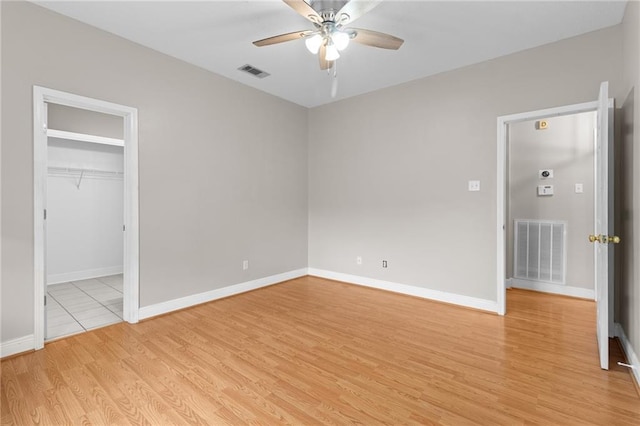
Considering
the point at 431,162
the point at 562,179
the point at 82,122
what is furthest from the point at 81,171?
the point at 562,179

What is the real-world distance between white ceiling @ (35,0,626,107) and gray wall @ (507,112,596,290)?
4.92 ft

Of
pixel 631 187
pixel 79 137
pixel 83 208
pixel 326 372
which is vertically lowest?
pixel 326 372

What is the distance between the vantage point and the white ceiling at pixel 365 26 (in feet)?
8.09

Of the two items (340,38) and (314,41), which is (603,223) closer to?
(340,38)

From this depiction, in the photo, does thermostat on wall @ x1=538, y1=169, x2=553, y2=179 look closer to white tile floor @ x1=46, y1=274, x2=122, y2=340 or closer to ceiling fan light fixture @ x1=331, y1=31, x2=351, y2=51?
ceiling fan light fixture @ x1=331, y1=31, x2=351, y2=51

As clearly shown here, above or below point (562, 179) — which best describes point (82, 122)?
above

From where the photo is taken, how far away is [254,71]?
368 cm

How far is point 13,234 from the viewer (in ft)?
7.72

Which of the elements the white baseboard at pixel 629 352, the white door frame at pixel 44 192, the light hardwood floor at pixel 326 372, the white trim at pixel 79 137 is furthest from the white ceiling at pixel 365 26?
the light hardwood floor at pixel 326 372

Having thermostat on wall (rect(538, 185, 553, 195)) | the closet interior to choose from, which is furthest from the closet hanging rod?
thermostat on wall (rect(538, 185, 553, 195))

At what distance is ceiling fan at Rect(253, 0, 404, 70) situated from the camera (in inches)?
82.2

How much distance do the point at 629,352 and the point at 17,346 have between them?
4.67 meters

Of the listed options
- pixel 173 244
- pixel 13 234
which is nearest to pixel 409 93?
pixel 173 244

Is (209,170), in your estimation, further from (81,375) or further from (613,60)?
(613,60)
